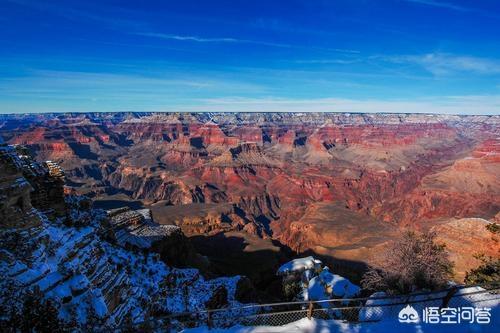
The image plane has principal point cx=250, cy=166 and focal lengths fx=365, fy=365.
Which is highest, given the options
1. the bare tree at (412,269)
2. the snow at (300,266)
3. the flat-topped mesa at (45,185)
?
the flat-topped mesa at (45,185)

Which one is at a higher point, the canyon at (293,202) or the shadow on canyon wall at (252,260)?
the shadow on canyon wall at (252,260)

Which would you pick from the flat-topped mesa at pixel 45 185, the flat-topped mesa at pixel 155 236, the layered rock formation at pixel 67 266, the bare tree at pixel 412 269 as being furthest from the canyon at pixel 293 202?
the bare tree at pixel 412 269

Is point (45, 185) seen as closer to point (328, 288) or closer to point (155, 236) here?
point (328, 288)

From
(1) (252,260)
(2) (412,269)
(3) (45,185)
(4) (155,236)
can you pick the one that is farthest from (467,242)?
(3) (45,185)

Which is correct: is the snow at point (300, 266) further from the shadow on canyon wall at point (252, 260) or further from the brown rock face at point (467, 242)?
the brown rock face at point (467, 242)

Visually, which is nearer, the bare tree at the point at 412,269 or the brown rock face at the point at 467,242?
the bare tree at the point at 412,269

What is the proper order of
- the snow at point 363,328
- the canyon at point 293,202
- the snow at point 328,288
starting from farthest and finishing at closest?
the canyon at point 293,202 < the snow at point 328,288 < the snow at point 363,328

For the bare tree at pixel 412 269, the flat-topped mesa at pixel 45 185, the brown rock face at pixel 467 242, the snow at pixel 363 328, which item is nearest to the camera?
the snow at pixel 363 328

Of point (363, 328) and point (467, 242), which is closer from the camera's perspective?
point (363, 328)
